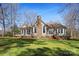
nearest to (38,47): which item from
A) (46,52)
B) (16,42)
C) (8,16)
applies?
(46,52)

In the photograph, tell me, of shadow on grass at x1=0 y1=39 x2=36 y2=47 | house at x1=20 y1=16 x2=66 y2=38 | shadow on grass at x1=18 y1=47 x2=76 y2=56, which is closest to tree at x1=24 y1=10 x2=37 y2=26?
house at x1=20 y1=16 x2=66 y2=38

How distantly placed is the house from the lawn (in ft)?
0.21

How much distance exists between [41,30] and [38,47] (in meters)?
0.18

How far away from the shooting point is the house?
289cm

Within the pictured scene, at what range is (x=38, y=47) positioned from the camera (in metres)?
2.87

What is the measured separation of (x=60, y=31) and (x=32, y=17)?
0.32 meters

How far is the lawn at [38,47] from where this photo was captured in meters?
2.85

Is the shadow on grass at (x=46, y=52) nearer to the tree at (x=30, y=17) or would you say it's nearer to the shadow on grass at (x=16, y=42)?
the shadow on grass at (x=16, y=42)

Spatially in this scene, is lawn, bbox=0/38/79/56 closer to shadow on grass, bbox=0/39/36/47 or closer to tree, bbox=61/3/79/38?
shadow on grass, bbox=0/39/36/47

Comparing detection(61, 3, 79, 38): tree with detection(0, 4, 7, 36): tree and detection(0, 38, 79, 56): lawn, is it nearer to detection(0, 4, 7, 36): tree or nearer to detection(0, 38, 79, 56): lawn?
detection(0, 38, 79, 56): lawn

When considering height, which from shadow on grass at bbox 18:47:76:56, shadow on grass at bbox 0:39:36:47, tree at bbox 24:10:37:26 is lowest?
shadow on grass at bbox 18:47:76:56

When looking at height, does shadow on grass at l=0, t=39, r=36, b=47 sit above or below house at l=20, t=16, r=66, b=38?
below

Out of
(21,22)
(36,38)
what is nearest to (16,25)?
(21,22)

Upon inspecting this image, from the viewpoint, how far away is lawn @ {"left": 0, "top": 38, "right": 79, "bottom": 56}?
9.36 feet
